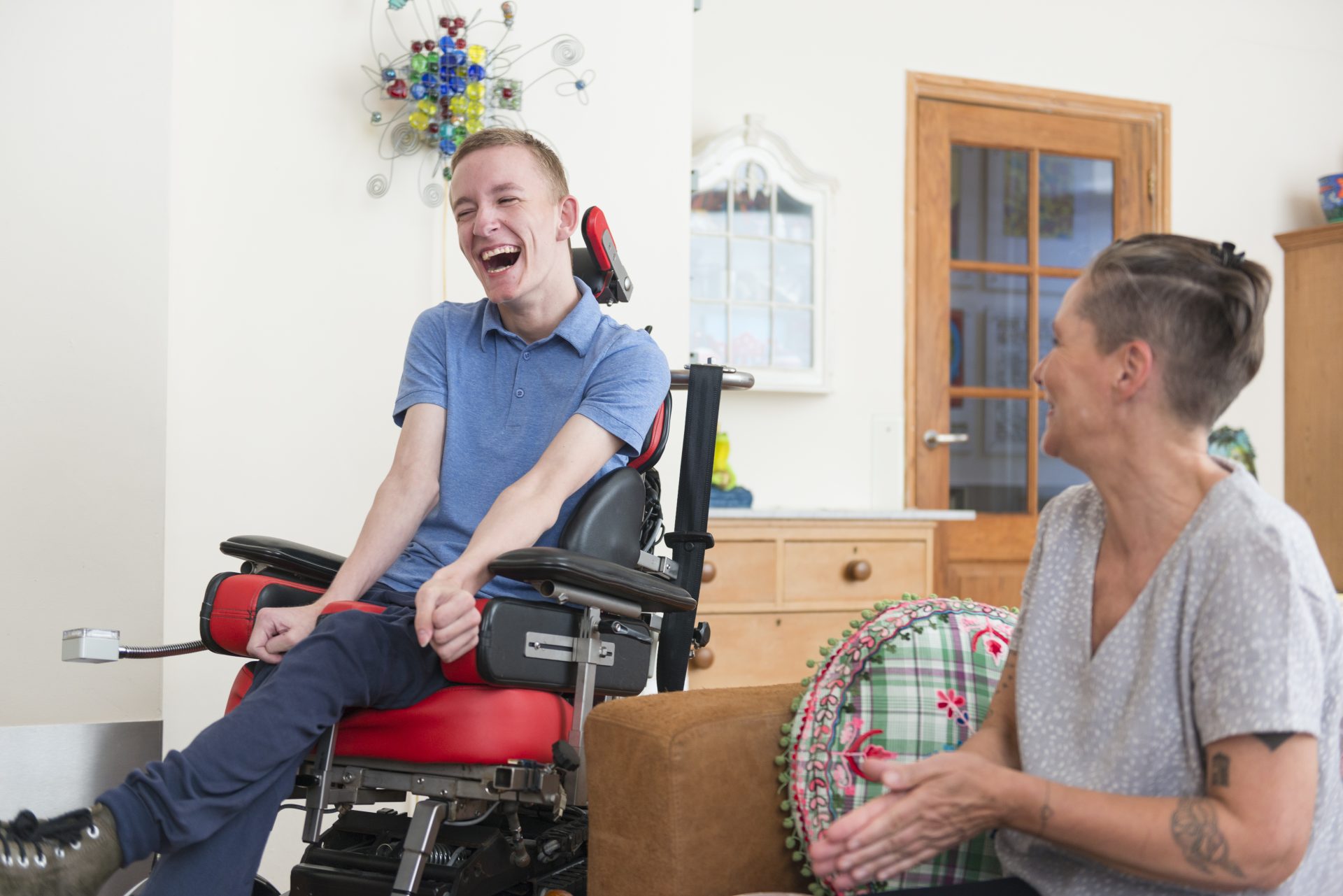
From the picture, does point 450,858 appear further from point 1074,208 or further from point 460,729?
point 1074,208

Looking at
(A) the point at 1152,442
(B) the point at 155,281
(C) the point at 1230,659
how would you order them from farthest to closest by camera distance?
1. (B) the point at 155,281
2. (A) the point at 1152,442
3. (C) the point at 1230,659

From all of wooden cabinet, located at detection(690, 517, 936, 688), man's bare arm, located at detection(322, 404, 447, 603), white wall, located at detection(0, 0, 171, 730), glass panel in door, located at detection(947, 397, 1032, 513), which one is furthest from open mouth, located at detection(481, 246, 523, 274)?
glass panel in door, located at detection(947, 397, 1032, 513)

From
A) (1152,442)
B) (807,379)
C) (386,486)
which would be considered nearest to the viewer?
(1152,442)

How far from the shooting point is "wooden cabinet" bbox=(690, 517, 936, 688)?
3266 millimetres

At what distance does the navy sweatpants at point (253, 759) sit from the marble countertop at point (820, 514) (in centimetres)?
181

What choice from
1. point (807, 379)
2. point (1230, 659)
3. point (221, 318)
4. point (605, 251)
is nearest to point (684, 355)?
point (605, 251)

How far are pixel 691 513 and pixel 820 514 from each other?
4.74ft

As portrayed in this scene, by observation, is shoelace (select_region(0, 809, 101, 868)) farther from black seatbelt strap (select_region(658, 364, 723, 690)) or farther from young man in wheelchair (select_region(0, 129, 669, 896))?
black seatbelt strap (select_region(658, 364, 723, 690))

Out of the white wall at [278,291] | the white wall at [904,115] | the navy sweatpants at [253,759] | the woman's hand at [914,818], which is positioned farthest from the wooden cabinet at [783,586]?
the woman's hand at [914,818]

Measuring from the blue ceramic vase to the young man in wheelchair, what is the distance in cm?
356

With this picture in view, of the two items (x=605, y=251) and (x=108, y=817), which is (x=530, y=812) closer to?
(x=108, y=817)

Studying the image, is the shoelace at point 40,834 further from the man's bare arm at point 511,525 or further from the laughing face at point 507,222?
the laughing face at point 507,222

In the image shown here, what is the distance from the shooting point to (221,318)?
8.32ft

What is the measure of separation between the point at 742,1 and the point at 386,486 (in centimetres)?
273
